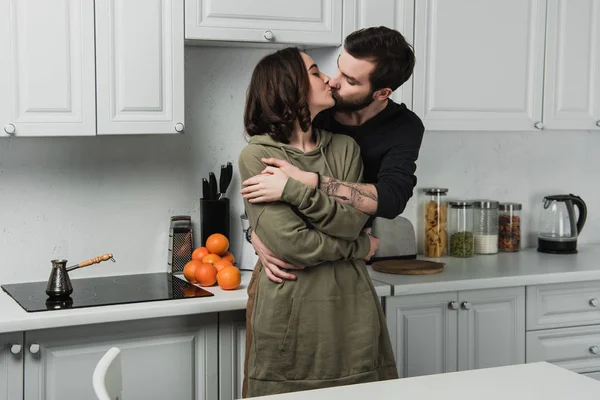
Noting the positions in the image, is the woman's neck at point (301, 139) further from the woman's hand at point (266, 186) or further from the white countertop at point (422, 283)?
the white countertop at point (422, 283)

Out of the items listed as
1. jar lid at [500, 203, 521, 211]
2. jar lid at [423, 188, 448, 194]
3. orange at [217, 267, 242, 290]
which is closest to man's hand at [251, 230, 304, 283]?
orange at [217, 267, 242, 290]

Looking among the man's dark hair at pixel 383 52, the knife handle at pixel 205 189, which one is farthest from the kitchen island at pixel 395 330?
the man's dark hair at pixel 383 52

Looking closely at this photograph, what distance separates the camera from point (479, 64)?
3.24 meters

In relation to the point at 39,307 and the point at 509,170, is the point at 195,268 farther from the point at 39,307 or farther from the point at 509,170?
the point at 509,170

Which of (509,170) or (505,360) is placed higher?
(509,170)

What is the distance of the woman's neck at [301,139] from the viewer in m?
2.38

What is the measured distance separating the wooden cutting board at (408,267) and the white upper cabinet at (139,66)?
936 millimetres

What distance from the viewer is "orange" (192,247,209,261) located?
119 inches

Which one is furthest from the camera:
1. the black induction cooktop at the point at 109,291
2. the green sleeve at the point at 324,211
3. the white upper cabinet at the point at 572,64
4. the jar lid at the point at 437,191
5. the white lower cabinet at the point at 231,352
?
the jar lid at the point at 437,191

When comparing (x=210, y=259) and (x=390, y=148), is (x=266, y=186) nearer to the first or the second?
(x=390, y=148)

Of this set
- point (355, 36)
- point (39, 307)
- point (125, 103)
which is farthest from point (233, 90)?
point (39, 307)

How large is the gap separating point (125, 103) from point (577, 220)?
2.20m

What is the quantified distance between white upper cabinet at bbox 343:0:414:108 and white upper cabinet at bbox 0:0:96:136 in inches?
35.4

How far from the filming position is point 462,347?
3.05 metres
